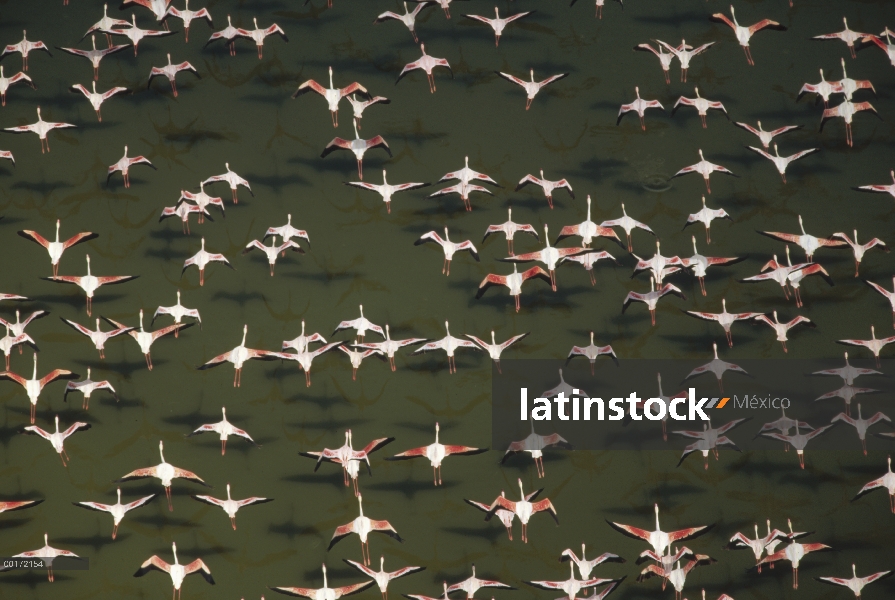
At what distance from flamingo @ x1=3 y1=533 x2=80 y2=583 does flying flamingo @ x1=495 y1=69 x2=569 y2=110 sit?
1840mm

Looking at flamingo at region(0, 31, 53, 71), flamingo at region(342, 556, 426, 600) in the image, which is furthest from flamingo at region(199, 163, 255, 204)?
flamingo at region(342, 556, 426, 600)

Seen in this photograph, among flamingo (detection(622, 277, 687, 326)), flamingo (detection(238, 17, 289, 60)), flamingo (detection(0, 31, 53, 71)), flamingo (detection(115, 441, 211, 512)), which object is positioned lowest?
flamingo (detection(115, 441, 211, 512))

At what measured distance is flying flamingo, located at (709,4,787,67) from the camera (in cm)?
232

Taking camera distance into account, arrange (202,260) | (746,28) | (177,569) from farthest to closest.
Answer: (746,28)
(202,260)
(177,569)

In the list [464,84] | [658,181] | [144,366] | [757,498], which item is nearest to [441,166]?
[464,84]

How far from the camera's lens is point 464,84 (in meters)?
2.34

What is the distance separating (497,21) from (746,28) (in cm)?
75

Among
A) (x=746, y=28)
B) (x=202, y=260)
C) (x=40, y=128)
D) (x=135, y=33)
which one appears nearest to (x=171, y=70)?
(x=135, y=33)

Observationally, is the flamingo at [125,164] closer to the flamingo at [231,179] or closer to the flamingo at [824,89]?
the flamingo at [231,179]

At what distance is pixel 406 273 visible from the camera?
2262mm

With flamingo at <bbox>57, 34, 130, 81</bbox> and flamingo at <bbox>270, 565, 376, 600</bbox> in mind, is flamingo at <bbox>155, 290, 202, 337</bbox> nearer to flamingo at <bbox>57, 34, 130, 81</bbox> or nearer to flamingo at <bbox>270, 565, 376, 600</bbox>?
flamingo at <bbox>57, 34, 130, 81</bbox>

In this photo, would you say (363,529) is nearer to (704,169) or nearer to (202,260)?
(202,260)

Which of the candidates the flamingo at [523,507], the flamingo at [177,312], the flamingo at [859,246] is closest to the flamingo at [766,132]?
the flamingo at [859,246]

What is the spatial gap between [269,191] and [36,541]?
118cm
